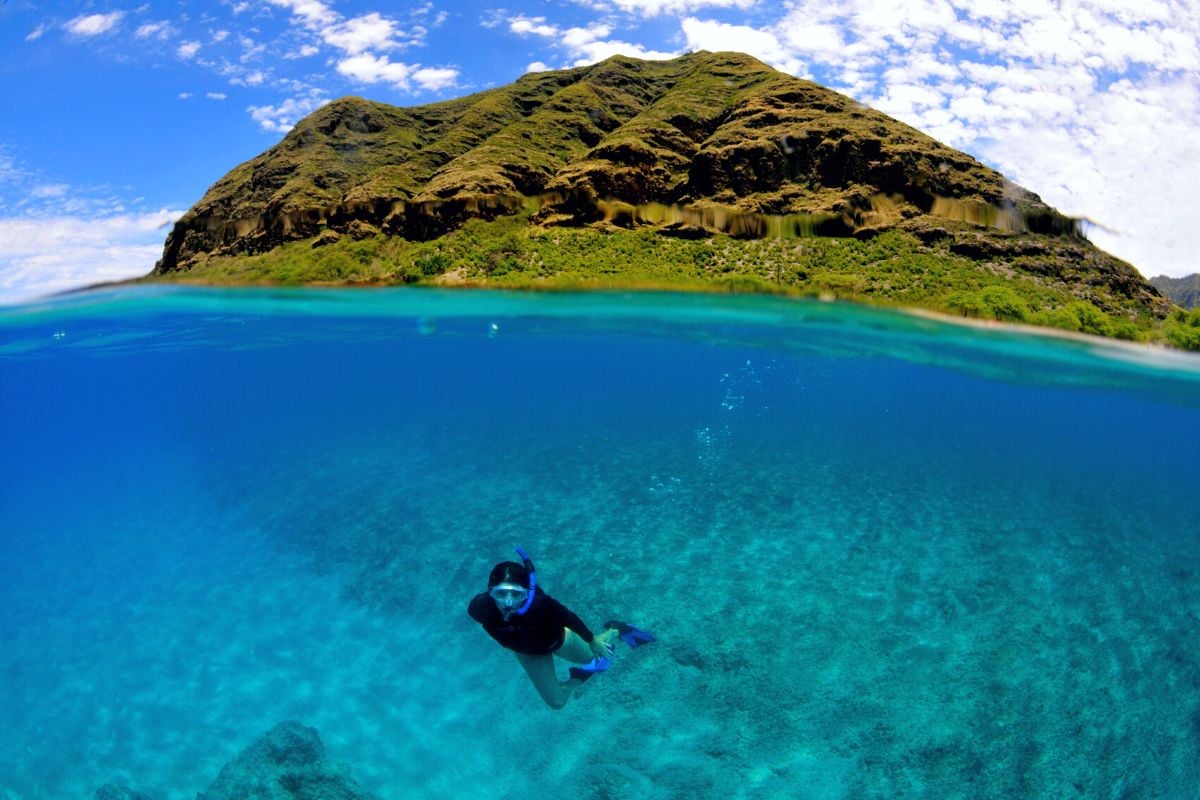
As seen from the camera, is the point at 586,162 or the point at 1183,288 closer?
the point at 586,162

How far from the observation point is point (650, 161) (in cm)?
5191

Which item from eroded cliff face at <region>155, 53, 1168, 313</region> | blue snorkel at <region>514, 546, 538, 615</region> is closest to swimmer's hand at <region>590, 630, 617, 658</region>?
blue snorkel at <region>514, 546, 538, 615</region>

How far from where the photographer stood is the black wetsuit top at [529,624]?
4457 millimetres

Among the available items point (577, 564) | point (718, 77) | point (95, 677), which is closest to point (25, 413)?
point (95, 677)

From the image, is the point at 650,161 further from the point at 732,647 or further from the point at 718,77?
the point at 732,647

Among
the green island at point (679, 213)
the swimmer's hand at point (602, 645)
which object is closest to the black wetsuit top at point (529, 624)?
the swimmer's hand at point (602, 645)

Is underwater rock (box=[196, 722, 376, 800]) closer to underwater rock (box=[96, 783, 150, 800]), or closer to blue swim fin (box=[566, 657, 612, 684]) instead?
underwater rock (box=[96, 783, 150, 800])

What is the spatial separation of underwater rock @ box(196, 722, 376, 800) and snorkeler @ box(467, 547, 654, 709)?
1863 mm

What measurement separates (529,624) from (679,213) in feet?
153

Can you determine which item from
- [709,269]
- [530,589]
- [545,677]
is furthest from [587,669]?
[709,269]

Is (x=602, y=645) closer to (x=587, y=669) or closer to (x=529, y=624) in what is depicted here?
(x=587, y=669)

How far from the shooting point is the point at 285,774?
5.38 metres

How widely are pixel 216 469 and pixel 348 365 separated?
28.2m

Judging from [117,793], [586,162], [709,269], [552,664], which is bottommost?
[117,793]
